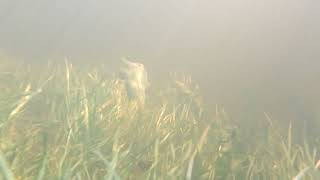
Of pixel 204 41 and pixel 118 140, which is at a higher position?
pixel 118 140

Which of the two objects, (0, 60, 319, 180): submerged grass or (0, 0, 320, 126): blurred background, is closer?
(0, 60, 319, 180): submerged grass

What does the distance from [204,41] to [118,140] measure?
2.15 meters

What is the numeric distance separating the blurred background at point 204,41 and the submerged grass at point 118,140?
81 centimetres

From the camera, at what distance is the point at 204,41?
12.3 feet

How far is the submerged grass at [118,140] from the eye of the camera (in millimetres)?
1334

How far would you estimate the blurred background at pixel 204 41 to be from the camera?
3.16 m

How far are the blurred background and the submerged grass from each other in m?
0.81

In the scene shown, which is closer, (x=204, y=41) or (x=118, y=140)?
(x=118, y=140)

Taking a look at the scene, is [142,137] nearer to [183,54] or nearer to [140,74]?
[140,74]

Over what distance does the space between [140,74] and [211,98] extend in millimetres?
1038

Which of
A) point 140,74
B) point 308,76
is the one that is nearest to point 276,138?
point 140,74

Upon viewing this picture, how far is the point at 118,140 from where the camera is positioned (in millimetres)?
1729

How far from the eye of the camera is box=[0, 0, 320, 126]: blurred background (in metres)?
3.16

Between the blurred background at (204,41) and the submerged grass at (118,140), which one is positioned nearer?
the submerged grass at (118,140)
